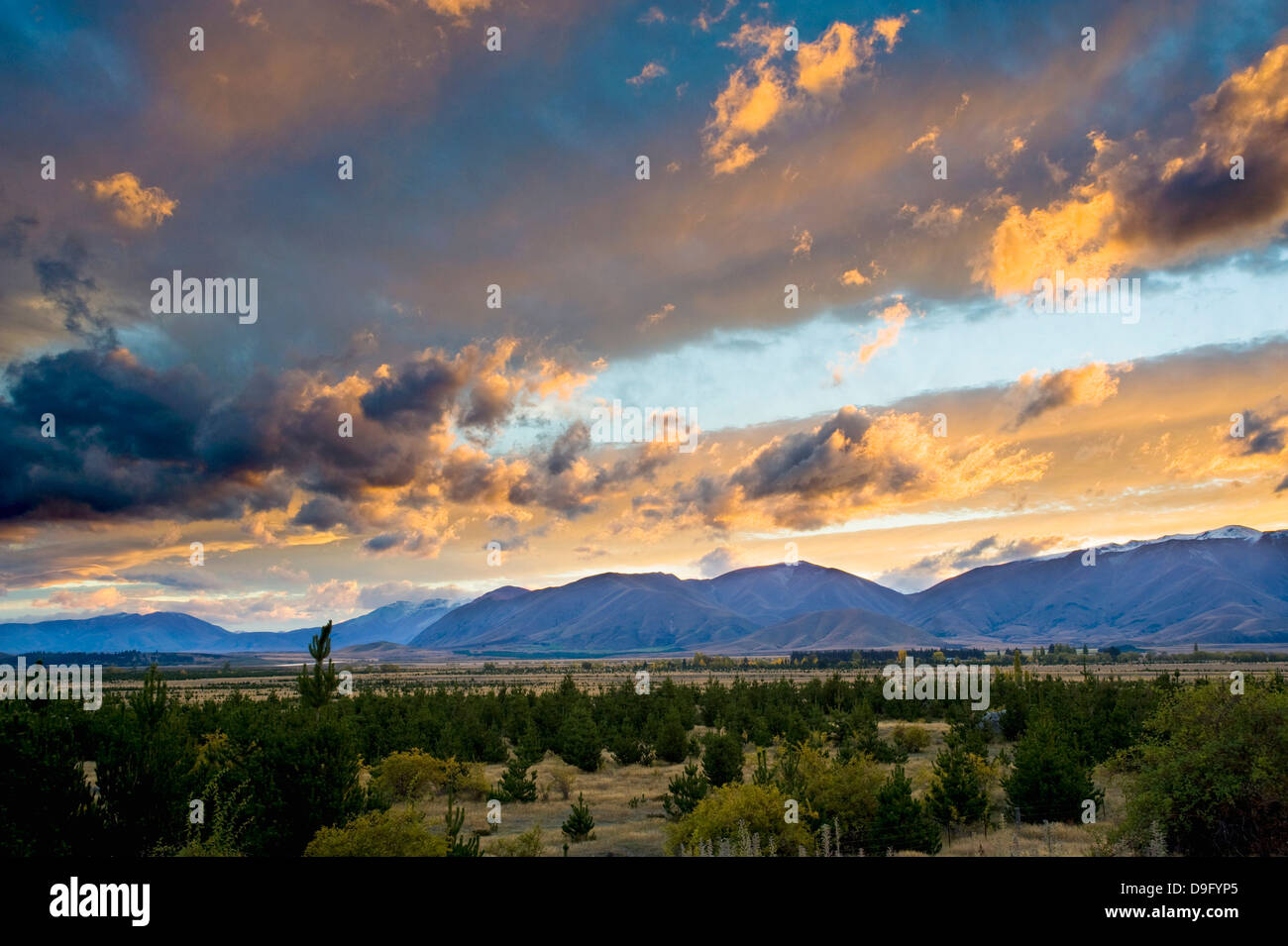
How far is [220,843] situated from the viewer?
63.6ft

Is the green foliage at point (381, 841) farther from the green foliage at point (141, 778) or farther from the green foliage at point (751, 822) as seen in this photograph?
the green foliage at point (751, 822)

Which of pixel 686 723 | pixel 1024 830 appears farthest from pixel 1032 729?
pixel 686 723

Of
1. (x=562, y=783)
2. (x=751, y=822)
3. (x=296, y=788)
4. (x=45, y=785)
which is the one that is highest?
(x=45, y=785)

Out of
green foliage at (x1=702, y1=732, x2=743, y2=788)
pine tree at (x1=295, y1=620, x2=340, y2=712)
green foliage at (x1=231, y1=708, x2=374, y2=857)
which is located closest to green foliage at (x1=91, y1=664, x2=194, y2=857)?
green foliage at (x1=231, y1=708, x2=374, y2=857)

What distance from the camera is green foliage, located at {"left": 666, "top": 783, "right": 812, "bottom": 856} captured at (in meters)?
21.1

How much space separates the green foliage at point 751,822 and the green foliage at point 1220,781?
9.39 metres

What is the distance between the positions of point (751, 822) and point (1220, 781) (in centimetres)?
1240

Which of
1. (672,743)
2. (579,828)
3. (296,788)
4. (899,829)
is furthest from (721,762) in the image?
(296,788)

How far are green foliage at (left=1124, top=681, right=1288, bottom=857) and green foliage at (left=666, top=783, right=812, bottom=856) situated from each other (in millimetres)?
9391

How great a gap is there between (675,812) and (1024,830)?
13.5 m

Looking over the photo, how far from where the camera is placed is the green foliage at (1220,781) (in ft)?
60.5

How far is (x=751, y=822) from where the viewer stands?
70.2 feet

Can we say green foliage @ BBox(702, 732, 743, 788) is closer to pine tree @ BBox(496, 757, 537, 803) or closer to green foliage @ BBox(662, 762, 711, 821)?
green foliage @ BBox(662, 762, 711, 821)

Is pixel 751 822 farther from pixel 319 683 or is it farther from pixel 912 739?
pixel 912 739
